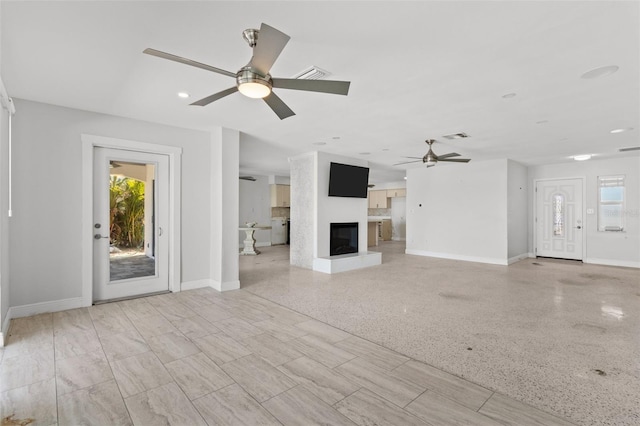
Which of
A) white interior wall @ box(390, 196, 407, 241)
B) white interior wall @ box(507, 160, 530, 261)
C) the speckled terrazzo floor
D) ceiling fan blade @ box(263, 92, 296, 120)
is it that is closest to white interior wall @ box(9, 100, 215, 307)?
the speckled terrazzo floor

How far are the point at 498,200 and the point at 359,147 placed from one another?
3917mm

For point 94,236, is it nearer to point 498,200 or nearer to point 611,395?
point 611,395

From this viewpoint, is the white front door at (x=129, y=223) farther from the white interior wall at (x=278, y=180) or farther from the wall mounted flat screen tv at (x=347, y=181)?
the white interior wall at (x=278, y=180)

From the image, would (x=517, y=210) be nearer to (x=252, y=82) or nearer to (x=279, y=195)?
(x=279, y=195)

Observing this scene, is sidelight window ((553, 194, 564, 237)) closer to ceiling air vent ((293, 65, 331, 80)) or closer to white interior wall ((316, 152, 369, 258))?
white interior wall ((316, 152, 369, 258))

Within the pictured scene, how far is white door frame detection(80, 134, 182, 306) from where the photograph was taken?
3971mm

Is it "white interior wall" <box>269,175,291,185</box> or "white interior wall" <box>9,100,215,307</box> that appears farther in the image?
"white interior wall" <box>269,175,291,185</box>

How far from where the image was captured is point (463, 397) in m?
2.09

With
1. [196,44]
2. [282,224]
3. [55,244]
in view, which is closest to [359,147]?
[196,44]

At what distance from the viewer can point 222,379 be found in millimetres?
2297

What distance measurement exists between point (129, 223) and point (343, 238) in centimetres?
443

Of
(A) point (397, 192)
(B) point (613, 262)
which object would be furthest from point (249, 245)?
(B) point (613, 262)

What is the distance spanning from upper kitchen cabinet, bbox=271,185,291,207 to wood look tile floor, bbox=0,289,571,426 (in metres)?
7.62

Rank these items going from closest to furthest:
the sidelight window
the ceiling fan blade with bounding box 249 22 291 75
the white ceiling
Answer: the ceiling fan blade with bounding box 249 22 291 75 < the white ceiling < the sidelight window
